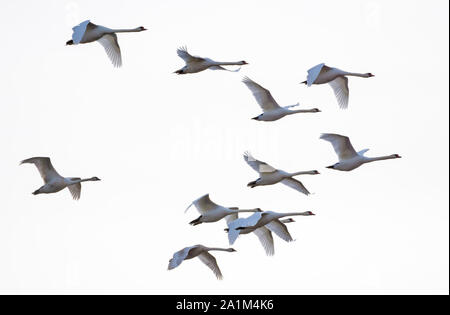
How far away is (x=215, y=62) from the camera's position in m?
40.9

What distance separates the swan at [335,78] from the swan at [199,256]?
4981mm

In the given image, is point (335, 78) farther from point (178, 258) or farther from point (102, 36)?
point (178, 258)

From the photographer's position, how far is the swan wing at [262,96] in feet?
135

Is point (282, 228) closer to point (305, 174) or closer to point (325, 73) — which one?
point (305, 174)

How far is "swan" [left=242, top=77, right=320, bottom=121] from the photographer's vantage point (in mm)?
41281

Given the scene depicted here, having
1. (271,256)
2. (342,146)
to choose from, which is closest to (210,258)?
(271,256)

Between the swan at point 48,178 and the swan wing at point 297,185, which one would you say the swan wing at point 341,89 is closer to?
the swan wing at point 297,185

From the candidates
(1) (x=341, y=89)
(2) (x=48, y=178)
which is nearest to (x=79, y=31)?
(2) (x=48, y=178)

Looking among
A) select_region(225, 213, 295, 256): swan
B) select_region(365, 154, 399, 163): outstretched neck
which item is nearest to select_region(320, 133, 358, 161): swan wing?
select_region(365, 154, 399, 163): outstretched neck

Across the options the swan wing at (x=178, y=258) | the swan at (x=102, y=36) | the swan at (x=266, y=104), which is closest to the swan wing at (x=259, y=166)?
the swan at (x=266, y=104)

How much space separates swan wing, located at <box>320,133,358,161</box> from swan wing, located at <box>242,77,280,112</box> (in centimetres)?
165

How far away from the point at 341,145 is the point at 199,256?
4742 millimetres

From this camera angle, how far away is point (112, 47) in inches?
1638

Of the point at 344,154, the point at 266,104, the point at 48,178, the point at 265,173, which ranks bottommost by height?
the point at 265,173
